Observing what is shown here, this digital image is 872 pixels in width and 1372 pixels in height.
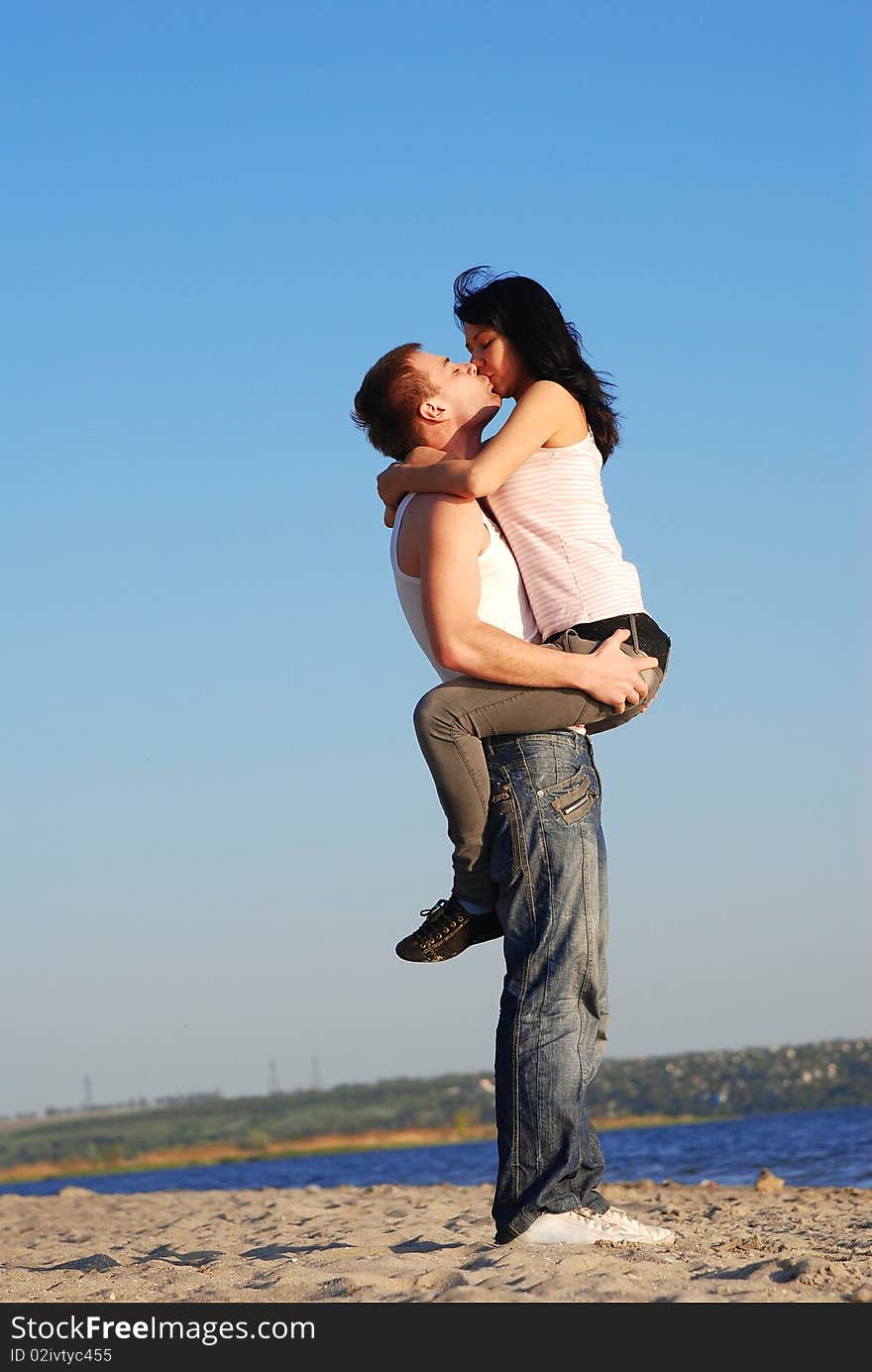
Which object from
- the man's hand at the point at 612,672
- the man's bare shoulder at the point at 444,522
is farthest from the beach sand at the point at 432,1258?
the man's bare shoulder at the point at 444,522

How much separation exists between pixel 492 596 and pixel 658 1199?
7.38m

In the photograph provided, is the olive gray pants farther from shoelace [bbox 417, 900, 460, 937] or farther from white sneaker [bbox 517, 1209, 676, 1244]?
white sneaker [bbox 517, 1209, 676, 1244]

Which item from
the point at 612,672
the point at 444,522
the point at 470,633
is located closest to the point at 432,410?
the point at 444,522

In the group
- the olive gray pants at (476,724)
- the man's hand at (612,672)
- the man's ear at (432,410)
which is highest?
the man's ear at (432,410)

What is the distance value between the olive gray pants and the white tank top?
0.14 metres

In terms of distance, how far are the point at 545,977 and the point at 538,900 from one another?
244 mm

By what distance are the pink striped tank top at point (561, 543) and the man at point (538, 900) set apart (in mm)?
109

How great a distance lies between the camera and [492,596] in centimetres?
451

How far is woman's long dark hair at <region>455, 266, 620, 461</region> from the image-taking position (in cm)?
465

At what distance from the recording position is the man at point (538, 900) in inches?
169

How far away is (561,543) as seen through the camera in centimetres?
448

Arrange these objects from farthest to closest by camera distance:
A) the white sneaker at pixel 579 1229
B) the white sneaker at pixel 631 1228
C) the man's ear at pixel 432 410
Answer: the man's ear at pixel 432 410 → the white sneaker at pixel 631 1228 → the white sneaker at pixel 579 1229

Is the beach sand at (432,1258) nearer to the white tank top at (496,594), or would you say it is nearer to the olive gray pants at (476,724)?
the olive gray pants at (476,724)
